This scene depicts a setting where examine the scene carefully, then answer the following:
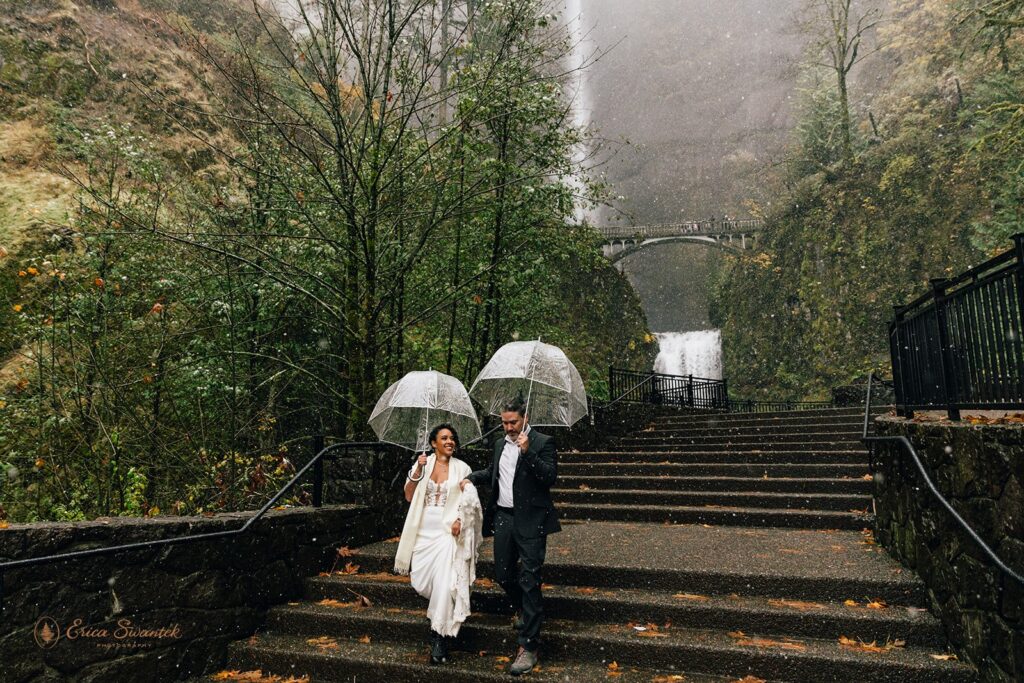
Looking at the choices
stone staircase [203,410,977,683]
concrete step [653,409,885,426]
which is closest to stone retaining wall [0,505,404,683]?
stone staircase [203,410,977,683]

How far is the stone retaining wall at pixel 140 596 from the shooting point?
12.5ft

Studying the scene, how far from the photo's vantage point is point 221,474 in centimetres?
912

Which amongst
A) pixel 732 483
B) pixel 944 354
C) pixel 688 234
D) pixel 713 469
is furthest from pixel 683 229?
pixel 944 354

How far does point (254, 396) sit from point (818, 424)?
11590mm

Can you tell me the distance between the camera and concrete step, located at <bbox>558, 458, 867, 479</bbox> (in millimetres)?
8781

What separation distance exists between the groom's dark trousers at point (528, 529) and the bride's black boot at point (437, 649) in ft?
1.96

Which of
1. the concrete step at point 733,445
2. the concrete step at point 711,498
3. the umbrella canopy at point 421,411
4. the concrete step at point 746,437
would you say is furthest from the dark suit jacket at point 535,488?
the concrete step at point 746,437

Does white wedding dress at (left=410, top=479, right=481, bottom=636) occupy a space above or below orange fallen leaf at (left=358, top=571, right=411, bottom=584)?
above

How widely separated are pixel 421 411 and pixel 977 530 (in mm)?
4364

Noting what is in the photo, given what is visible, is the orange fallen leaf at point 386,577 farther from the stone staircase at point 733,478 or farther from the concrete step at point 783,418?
the concrete step at point 783,418

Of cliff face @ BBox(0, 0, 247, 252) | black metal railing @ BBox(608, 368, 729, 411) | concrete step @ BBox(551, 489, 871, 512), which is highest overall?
cliff face @ BBox(0, 0, 247, 252)

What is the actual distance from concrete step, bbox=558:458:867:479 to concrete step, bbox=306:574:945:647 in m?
4.58

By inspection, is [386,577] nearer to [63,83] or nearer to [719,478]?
[719,478]

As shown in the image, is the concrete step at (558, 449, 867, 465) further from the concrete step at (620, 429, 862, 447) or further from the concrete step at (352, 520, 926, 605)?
the concrete step at (352, 520, 926, 605)
